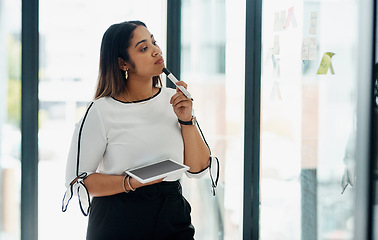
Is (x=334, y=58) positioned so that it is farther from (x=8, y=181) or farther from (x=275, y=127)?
(x=8, y=181)

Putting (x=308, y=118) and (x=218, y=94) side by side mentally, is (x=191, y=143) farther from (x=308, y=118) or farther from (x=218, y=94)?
(x=218, y=94)

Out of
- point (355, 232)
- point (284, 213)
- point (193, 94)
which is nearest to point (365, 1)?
point (355, 232)

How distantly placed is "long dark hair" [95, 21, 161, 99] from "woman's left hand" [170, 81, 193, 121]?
21cm

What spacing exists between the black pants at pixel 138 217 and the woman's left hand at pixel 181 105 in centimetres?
26

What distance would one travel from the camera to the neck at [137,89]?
5.66 ft

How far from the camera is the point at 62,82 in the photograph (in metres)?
2.64

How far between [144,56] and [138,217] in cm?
57

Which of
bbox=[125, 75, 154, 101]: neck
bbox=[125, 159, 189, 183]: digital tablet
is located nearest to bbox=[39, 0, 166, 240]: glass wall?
bbox=[125, 75, 154, 101]: neck

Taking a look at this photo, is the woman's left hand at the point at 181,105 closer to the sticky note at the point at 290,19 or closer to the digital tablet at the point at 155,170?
the digital tablet at the point at 155,170

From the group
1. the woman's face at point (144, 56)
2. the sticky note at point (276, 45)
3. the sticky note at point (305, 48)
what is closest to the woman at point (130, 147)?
the woman's face at point (144, 56)

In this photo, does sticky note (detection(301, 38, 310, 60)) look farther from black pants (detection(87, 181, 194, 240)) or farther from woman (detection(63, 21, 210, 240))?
black pants (detection(87, 181, 194, 240))

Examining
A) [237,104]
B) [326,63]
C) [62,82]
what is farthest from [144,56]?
[62,82]

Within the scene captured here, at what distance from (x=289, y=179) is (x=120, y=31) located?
1.07 m

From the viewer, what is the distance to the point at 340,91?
70.7 inches
